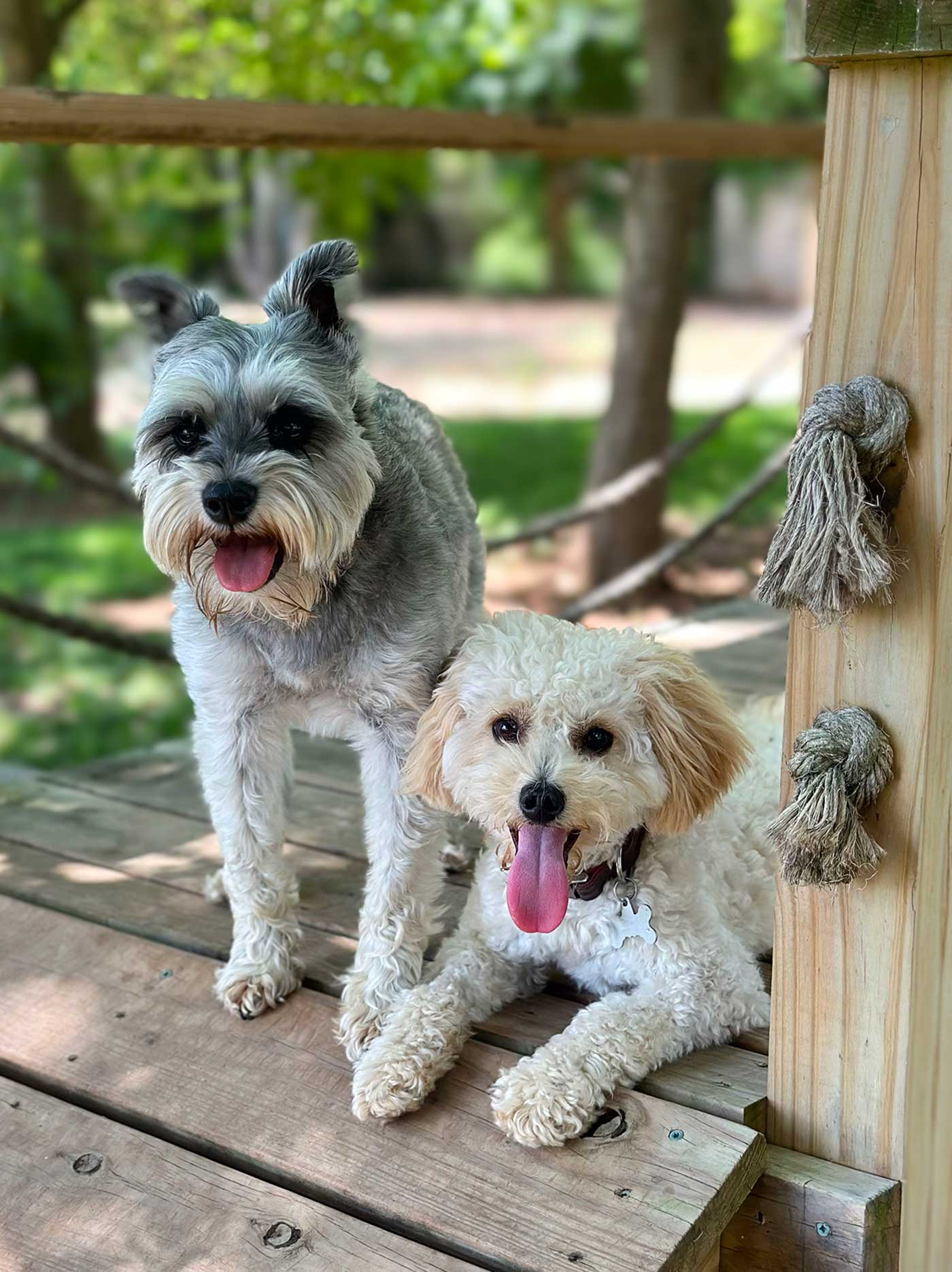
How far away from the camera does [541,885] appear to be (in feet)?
8.44

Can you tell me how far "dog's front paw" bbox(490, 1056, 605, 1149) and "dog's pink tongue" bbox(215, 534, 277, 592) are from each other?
41.7 inches

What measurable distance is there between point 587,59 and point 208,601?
52.1ft

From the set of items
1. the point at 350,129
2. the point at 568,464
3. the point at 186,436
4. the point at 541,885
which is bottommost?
the point at 568,464

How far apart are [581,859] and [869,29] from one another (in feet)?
4.94

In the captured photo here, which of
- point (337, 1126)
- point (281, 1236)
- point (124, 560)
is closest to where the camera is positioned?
point (281, 1236)

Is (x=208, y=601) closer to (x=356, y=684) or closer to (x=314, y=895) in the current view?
(x=356, y=684)

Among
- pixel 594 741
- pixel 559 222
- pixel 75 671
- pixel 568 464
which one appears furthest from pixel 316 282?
pixel 559 222

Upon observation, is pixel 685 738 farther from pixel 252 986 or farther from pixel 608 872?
pixel 252 986

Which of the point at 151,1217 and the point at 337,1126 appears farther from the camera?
the point at 337,1126

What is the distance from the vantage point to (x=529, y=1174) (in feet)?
8.16

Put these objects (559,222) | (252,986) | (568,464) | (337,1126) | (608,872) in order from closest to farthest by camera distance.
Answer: (337,1126)
(608,872)
(252,986)
(568,464)
(559,222)

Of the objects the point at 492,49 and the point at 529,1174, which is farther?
the point at 492,49

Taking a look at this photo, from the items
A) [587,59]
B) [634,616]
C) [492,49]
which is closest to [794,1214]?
[634,616]

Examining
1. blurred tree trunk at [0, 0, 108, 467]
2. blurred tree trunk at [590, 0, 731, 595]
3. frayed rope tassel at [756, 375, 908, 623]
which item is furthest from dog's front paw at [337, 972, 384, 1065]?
blurred tree trunk at [0, 0, 108, 467]
